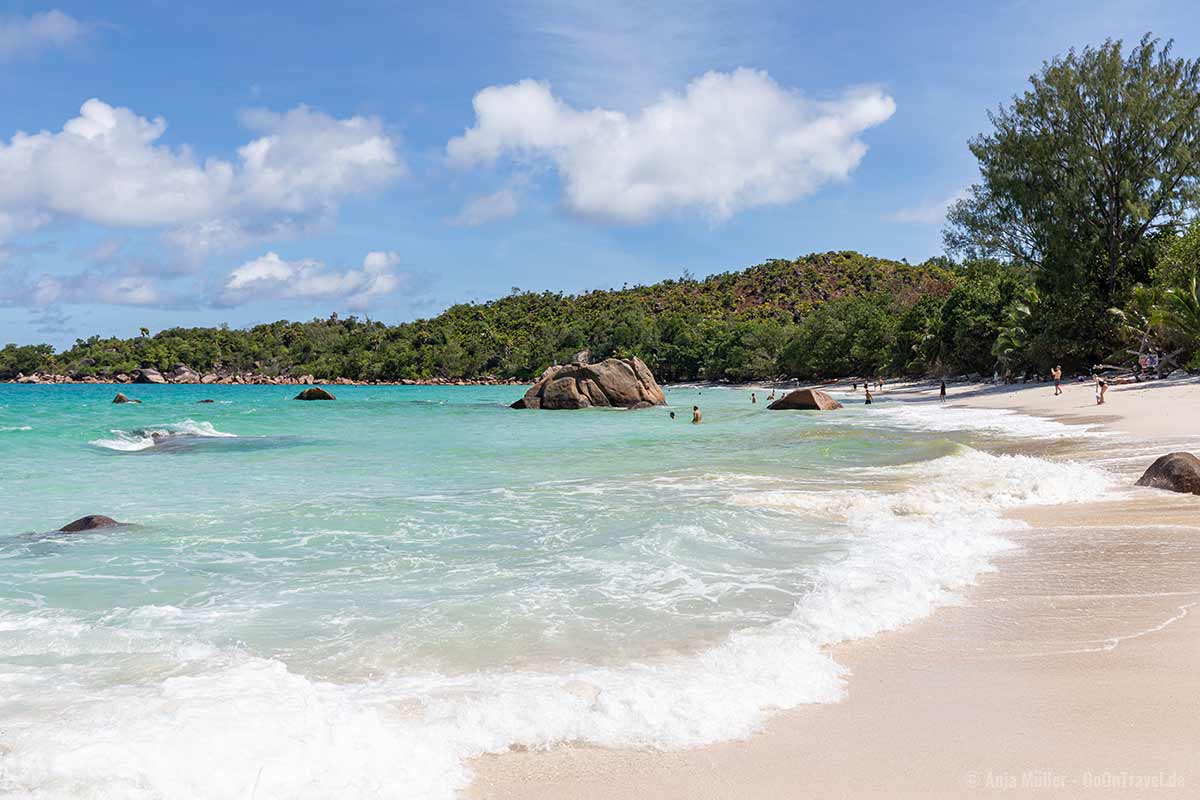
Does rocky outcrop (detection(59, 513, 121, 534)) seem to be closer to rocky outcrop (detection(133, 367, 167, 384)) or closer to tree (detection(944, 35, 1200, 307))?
tree (detection(944, 35, 1200, 307))

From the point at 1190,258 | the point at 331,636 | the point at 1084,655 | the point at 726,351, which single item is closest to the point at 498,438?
the point at 331,636

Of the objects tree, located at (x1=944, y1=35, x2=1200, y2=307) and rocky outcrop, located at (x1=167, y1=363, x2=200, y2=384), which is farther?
rocky outcrop, located at (x1=167, y1=363, x2=200, y2=384)

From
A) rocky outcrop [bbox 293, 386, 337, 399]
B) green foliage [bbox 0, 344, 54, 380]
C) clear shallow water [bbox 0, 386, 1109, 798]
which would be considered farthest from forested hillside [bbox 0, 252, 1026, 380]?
clear shallow water [bbox 0, 386, 1109, 798]

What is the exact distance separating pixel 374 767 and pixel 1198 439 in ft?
58.3

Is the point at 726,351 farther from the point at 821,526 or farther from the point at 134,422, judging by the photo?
the point at 821,526

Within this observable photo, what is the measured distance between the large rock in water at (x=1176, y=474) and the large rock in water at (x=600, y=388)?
32697 mm

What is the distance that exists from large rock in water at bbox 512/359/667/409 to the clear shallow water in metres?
26.7

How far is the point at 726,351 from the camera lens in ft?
318

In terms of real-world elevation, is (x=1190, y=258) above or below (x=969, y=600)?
above

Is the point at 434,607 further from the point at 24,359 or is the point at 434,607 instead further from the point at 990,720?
the point at 24,359

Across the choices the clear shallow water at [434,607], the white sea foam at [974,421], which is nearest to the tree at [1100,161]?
the white sea foam at [974,421]

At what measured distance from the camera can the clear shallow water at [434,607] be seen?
3893 millimetres

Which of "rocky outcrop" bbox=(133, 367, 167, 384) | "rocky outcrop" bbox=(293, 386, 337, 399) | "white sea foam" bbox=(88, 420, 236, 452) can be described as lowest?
"white sea foam" bbox=(88, 420, 236, 452)

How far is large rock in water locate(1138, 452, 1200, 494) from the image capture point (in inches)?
405
